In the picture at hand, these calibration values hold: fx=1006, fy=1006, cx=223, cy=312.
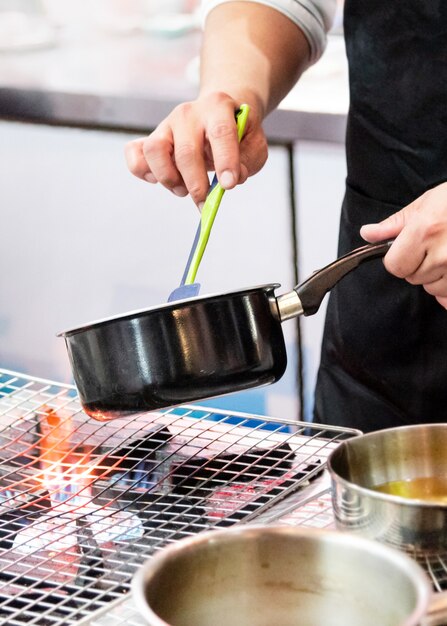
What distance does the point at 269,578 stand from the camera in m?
0.67

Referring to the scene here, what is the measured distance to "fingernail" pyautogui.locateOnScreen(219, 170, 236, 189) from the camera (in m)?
1.17

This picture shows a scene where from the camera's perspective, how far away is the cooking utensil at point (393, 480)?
0.73m

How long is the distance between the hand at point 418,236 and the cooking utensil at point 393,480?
0.67ft

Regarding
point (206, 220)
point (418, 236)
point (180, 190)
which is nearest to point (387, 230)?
point (418, 236)

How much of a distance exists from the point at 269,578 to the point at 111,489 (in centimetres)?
38

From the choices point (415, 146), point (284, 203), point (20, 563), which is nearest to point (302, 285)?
point (20, 563)

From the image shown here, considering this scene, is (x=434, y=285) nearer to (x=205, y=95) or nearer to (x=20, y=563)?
(x=205, y=95)

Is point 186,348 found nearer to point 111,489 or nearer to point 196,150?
point 111,489

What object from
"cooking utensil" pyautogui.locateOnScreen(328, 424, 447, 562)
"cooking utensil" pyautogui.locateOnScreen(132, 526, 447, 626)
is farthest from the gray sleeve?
"cooking utensil" pyautogui.locateOnScreen(132, 526, 447, 626)

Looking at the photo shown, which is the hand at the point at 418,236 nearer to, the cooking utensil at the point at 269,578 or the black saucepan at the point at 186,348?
the black saucepan at the point at 186,348

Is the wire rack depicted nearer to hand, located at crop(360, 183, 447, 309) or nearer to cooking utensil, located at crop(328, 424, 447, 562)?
cooking utensil, located at crop(328, 424, 447, 562)

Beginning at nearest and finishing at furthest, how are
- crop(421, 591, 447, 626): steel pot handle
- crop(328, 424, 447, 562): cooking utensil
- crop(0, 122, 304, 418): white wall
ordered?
1. crop(421, 591, 447, 626): steel pot handle
2. crop(328, 424, 447, 562): cooking utensil
3. crop(0, 122, 304, 418): white wall

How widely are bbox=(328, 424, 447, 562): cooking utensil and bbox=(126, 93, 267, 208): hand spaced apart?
1.37ft

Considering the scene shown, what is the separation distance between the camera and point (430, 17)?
53.5 inches
